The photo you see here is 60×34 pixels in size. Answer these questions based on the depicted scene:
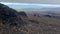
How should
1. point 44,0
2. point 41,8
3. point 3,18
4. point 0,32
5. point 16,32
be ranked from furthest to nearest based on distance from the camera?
point 44,0, point 41,8, point 3,18, point 16,32, point 0,32

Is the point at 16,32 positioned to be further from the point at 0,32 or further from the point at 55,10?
the point at 55,10

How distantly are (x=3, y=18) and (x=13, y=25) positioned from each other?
507mm

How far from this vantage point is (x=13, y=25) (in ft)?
22.4

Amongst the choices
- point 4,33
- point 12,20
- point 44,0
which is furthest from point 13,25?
point 44,0

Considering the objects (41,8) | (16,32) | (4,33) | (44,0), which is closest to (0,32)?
(4,33)

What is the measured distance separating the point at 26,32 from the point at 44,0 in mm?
15352

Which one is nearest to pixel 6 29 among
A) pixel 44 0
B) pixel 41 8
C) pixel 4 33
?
pixel 4 33

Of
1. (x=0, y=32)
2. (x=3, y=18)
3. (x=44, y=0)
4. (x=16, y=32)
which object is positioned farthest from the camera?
(x=44, y=0)

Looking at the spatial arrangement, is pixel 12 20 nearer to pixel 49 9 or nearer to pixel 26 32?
pixel 26 32

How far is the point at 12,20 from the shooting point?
6855 millimetres

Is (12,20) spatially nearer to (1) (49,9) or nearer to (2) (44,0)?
(1) (49,9)

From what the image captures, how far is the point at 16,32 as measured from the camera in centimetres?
658

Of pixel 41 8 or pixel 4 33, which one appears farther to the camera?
pixel 41 8

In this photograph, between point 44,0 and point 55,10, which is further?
point 44,0
